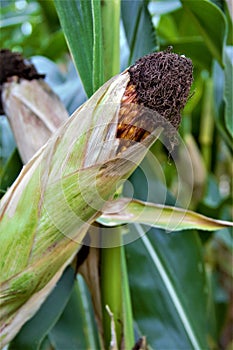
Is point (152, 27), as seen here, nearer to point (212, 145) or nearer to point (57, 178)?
point (57, 178)

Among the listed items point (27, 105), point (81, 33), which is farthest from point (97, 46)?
point (27, 105)

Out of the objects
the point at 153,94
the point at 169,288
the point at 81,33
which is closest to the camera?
the point at 153,94

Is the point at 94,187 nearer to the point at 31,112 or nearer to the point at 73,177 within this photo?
the point at 73,177

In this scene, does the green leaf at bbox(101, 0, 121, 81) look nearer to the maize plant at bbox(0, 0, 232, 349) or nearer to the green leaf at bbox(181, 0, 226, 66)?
the maize plant at bbox(0, 0, 232, 349)

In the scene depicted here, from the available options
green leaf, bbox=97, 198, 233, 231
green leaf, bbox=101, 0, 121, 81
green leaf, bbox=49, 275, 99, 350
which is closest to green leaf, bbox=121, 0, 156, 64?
green leaf, bbox=101, 0, 121, 81

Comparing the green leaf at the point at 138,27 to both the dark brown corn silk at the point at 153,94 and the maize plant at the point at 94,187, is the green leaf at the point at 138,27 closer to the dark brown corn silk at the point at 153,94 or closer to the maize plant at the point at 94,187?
the maize plant at the point at 94,187

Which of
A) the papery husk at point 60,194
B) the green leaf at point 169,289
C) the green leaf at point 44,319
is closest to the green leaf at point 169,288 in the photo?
the green leaf at point 169,289

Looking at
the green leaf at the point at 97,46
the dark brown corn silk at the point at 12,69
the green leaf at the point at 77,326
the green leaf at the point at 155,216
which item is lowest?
the green leaf at the point at 77,326
